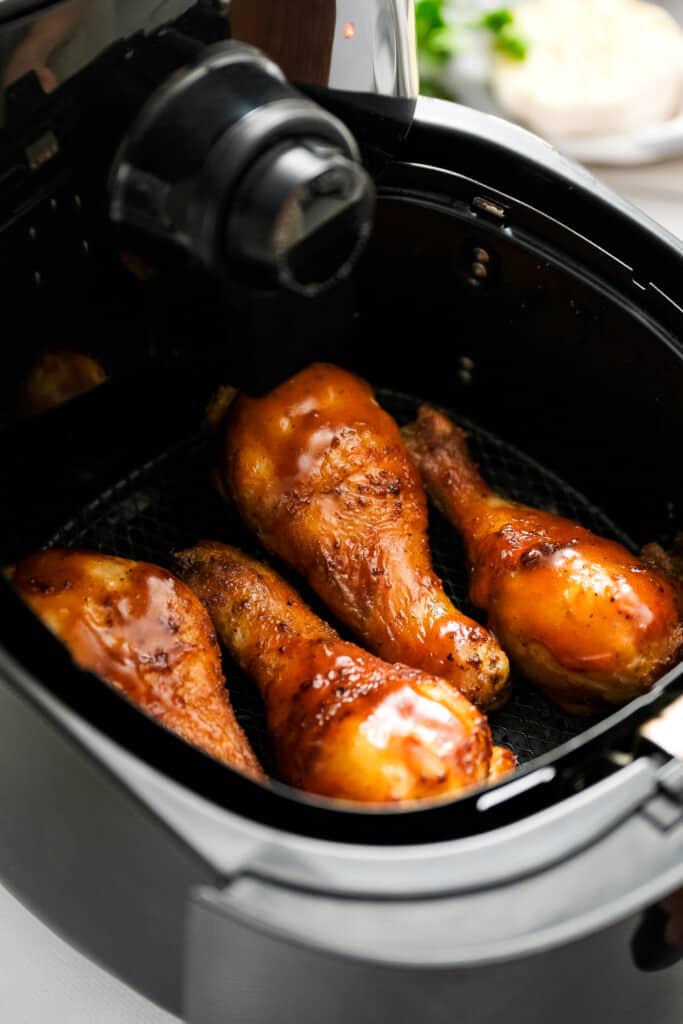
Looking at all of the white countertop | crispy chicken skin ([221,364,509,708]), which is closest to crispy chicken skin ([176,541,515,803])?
crispy chicken skin ([221,364,509,708])

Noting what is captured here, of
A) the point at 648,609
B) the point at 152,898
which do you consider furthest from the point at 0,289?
the point at 648,609

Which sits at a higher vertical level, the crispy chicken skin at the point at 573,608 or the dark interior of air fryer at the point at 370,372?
the dark interior of air fryer at the point at 370,372

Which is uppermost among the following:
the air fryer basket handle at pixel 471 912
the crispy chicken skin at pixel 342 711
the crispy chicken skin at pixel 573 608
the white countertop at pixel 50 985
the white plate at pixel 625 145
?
the air fryer basket handle at pixel 471 912

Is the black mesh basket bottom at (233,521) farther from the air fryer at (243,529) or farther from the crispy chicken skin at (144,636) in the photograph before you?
→ the crispy chicken skin at (144,636)

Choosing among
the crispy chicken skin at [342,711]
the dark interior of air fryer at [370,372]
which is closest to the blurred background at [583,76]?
the dark interior of air fryer at [370,372]

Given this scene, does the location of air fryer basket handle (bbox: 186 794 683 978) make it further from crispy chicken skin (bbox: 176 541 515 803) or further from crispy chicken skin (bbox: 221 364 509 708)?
crispy chicken skin (bbox: 221 364 509 708)

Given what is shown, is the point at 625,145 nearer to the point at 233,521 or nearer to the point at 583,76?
the point at 583,76

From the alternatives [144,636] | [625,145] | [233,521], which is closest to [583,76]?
[625,145]

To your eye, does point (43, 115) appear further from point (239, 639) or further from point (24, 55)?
point (239, 639)
